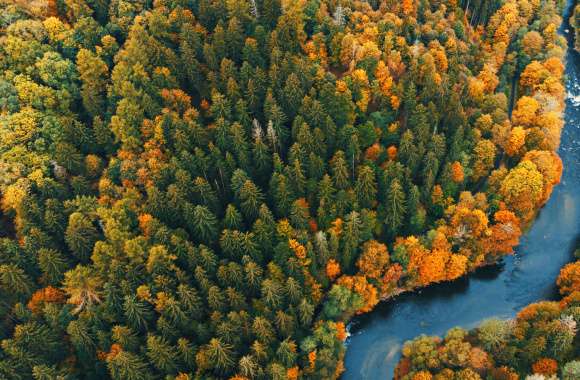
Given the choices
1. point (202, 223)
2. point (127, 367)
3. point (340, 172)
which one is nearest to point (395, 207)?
point (340, 172)

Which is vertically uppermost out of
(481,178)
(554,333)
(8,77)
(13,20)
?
(13,20)

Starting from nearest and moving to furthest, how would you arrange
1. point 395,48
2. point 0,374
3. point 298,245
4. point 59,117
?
point 0,374
point 298,245
point 59,117
point 395,48

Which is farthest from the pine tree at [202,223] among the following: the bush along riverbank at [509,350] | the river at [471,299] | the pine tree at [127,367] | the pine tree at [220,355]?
the bush along riverbank at [509,350]

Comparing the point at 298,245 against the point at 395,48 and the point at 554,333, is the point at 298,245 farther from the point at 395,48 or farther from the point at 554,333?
the point at 395,48

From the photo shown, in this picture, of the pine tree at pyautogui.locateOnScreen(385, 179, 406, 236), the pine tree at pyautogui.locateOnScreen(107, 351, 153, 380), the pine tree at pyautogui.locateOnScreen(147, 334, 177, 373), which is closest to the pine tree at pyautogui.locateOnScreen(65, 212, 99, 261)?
the pine tree at pyautogui.locateOnScreen(107, 351, 153, 380)

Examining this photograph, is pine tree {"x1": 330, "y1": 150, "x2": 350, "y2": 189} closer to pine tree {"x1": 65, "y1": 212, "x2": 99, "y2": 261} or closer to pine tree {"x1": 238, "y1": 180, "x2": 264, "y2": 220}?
pine tree {"x1": 238, "y1": 180, "x2": 264, "y2": 220}

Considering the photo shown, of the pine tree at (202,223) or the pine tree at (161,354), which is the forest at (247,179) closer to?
the pine tree at (202,223)

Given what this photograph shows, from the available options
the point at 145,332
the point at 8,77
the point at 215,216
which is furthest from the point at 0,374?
the point at 8,77
